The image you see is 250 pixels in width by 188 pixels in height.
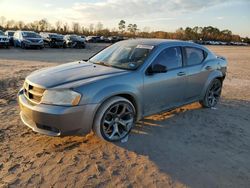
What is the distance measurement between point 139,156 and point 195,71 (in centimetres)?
258

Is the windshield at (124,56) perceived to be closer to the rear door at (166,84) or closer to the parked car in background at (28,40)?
the rear door at (166,84)

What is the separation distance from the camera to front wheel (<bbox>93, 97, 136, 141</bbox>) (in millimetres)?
4191

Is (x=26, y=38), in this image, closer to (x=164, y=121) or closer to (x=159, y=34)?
(x=164, y=121)

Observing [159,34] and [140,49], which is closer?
[140,49]

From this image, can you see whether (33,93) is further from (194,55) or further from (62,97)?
(194,55)

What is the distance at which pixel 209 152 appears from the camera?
4301 millimetres

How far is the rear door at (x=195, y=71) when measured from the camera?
5672 millimetres

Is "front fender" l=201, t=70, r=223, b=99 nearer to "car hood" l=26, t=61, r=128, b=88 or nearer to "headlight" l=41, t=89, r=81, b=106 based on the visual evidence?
"car hood" l=26, t=61, r=128, b=88

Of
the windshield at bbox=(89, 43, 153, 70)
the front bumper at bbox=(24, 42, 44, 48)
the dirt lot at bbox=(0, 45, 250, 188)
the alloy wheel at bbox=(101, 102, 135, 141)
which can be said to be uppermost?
the windshield at bbox=(89, 43, 153, 70)

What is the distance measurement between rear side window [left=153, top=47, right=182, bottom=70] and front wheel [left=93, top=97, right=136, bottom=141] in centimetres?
103

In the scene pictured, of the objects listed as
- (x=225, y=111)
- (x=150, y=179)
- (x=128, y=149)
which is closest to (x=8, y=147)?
(x=128, y=149)

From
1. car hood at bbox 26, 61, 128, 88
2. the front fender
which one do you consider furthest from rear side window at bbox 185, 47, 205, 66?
car hood at bbox 26, 61, 128, 88

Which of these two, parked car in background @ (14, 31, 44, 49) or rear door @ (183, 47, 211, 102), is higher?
rear door @ (183, 47, 211, 102)

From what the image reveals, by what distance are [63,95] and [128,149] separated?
1.32m
